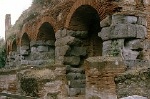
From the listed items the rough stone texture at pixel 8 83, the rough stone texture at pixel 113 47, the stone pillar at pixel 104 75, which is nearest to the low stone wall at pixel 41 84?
the stone pillar at pixel 104 75

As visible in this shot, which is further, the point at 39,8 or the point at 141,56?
the point at 39,8

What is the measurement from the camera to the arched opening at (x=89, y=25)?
11234 millimetres

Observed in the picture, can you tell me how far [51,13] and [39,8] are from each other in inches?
87.8

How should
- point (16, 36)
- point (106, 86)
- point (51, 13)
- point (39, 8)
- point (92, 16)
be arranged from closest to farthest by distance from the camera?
point (106, 86), point (92, 16), point (51, 13), point (39, 8), point (16, 36)

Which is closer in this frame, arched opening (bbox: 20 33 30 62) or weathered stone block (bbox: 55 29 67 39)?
weathered stone block (bbox: 55 29 67 39)

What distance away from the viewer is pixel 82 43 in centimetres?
1177

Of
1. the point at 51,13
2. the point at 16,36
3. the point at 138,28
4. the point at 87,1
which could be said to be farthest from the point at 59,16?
the point at 16,36

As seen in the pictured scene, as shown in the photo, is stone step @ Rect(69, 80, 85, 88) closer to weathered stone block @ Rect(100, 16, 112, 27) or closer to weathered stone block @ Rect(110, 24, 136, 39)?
weathered stone block @ Rect(100, 16, 112, 27)

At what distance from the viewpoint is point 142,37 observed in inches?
342

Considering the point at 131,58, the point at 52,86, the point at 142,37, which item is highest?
the point at 142,37

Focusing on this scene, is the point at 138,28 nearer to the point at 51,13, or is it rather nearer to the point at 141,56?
the point at 141,56


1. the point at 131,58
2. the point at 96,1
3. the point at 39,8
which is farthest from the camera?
the point at 39,8

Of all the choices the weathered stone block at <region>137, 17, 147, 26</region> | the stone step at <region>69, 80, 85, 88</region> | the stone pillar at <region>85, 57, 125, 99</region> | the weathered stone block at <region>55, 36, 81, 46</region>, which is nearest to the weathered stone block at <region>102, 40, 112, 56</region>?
the weathered stone block at <region>137, 17, 147, 26</region>

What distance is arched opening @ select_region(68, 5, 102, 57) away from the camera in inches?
442
